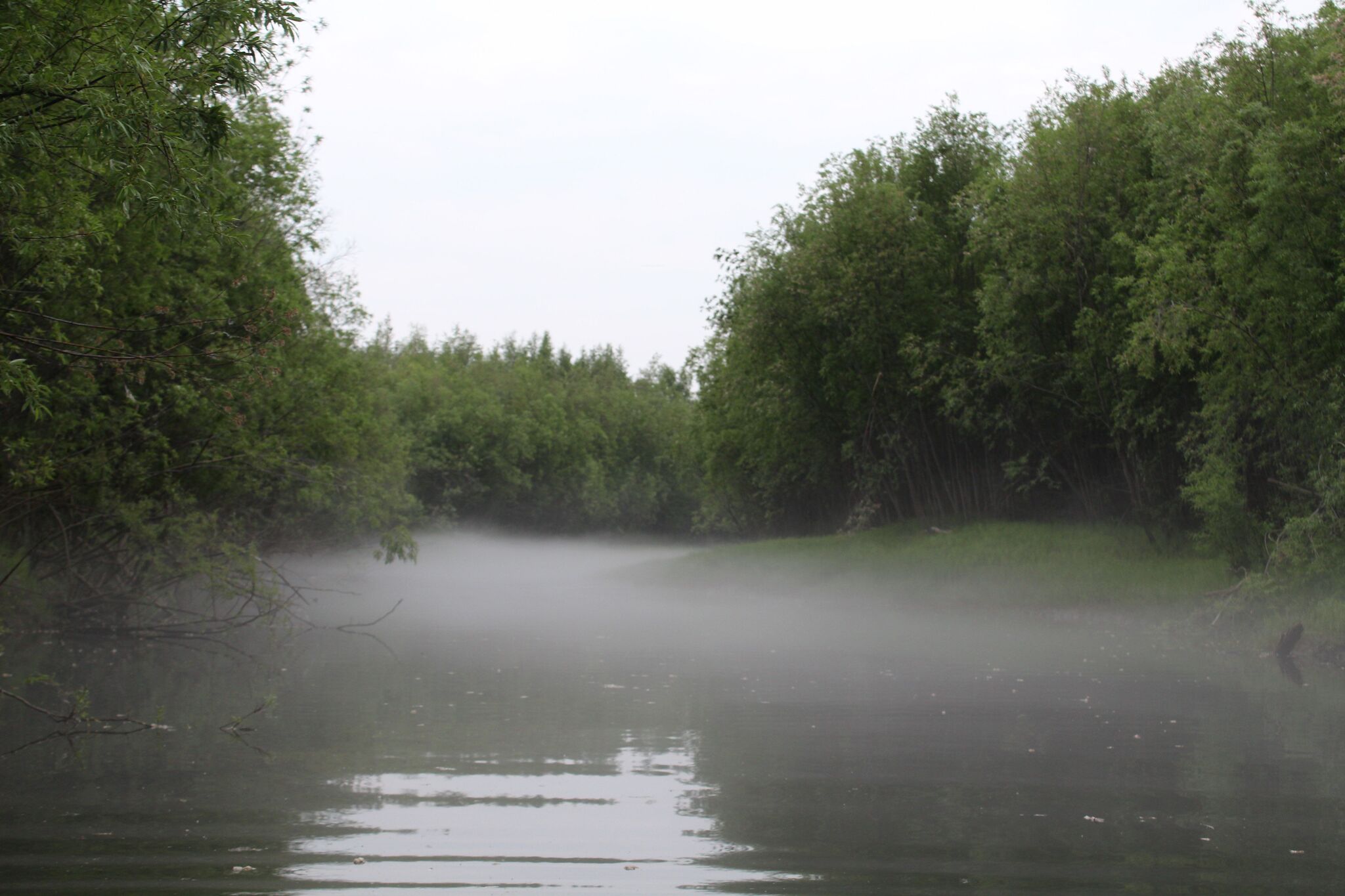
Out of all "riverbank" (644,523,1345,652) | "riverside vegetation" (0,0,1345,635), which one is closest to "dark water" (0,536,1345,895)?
"riverbank" (644,523,1345,652)

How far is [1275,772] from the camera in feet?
36.0

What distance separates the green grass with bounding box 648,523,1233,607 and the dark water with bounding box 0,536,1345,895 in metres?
6.47

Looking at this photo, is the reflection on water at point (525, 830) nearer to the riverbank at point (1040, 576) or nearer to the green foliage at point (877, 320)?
the riverbank at point (1040, 576)

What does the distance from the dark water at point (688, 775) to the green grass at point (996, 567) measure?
255 inches

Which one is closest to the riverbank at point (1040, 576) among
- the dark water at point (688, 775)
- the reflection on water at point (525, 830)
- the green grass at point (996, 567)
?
the green grass at point (996, 567)

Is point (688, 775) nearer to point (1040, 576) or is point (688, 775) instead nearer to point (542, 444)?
point (1040, 576)

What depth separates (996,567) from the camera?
32344 mm

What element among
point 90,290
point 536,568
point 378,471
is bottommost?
point 536,568

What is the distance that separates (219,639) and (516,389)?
7308 centimetres

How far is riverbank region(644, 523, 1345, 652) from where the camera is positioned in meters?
22.1

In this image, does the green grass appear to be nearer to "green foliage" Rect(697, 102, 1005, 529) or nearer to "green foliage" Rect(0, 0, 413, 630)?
"green foliage" Rect(697, 102, 1005, 529)

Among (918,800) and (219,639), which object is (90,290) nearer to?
(219,639)

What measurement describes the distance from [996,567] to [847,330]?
431 inches

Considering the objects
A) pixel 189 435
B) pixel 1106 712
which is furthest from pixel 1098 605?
pixel 189 435
